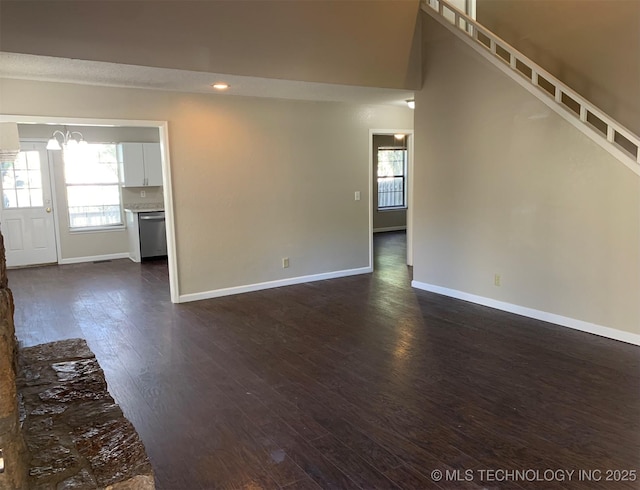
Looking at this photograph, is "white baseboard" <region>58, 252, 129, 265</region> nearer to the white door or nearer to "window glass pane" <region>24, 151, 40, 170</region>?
the white door

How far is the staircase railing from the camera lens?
13.0 feet

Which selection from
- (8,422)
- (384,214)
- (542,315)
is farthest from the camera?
(384,214)

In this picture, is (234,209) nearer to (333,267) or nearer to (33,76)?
(333,267)

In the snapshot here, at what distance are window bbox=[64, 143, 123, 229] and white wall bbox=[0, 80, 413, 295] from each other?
3.65 m

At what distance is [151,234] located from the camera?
827 centimetres

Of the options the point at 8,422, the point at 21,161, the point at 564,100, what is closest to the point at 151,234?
the point at 21,161

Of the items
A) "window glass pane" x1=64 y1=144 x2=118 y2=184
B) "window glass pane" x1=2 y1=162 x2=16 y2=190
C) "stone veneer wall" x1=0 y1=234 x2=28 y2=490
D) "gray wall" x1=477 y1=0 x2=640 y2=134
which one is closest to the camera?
"stone veneer wall" x1=0 y1=234 x2=28 y2=490

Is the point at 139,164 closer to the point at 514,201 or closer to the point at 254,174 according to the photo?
the point at 254,174

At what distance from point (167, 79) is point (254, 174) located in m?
1.66

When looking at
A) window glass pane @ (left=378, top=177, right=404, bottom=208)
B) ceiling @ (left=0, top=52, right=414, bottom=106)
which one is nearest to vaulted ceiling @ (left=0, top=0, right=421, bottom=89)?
ceiling @ (left=0, top=52, right=414, bottom=106)

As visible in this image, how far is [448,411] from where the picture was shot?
2930mm

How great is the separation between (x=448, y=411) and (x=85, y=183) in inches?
296

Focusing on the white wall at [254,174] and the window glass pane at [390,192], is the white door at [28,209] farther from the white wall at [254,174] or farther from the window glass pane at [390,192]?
the window glass pane at [390,192]

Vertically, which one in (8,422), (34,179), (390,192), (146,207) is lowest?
(8,422)
